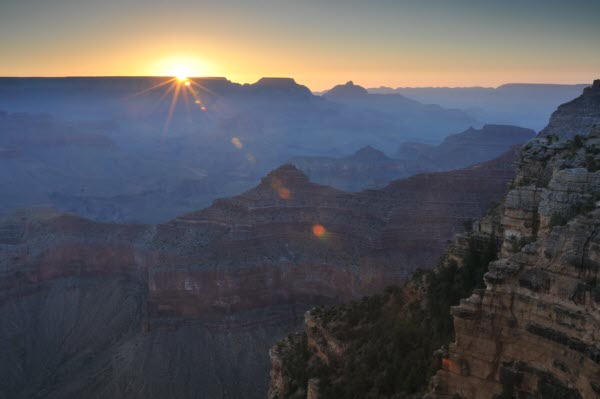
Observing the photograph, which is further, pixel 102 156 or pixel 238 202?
pixel 102 156

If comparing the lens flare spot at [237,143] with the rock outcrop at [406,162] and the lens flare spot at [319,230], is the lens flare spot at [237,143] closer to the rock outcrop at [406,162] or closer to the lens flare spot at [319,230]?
the rock outcrop at [406,162]

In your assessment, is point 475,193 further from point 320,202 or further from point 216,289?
point 216,289

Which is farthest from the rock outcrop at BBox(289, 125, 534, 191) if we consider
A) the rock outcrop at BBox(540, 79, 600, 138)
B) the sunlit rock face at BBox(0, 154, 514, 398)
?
the rock outcrop at BBox(540, 79, 600, 138)

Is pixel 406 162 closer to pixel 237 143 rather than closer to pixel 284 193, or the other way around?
pixel 237 143

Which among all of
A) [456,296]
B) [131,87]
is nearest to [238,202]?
[456,296]

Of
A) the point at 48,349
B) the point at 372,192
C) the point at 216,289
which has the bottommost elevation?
the point at 48,349
